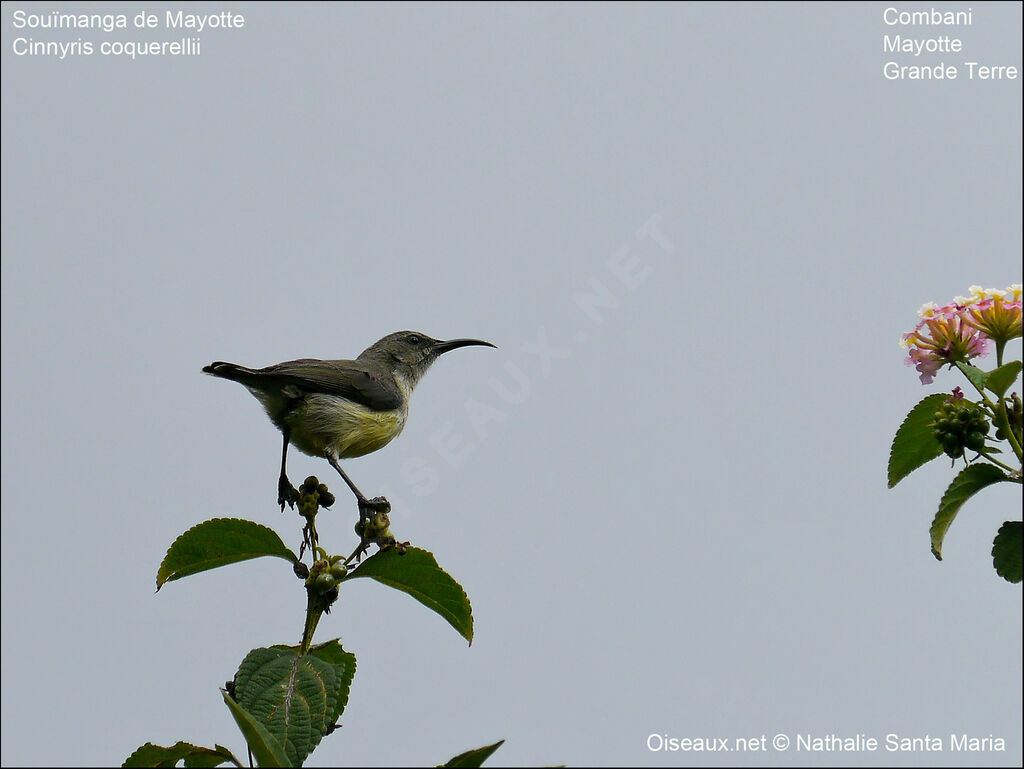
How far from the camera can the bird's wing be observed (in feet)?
19.3

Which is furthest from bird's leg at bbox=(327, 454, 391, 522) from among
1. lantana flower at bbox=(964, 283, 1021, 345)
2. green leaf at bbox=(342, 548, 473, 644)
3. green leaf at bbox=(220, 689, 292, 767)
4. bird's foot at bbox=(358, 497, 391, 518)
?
lantana flower at bbox=(964, 283, 1021, 345)

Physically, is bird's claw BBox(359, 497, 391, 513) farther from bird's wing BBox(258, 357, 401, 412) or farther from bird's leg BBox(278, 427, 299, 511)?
bird's wing BBox(258, 357, 401, 412)

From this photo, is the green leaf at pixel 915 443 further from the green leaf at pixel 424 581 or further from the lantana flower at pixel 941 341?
the green leaf at pixel 424 581

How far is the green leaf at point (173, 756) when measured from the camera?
3035mm

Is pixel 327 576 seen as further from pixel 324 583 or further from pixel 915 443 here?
pixel 915 443

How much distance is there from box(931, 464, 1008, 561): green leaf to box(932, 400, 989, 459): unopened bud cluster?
83 millimetres

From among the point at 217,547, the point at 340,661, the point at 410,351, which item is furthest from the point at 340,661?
the point at 410,351

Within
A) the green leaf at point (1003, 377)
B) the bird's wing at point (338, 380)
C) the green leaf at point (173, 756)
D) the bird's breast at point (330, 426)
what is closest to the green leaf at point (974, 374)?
the green leaf at point (1003, 377)

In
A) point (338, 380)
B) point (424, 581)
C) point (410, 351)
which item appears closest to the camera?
point (424, 581)

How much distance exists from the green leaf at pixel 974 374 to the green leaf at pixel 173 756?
2613 millimetres

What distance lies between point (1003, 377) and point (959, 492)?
15.4 inches

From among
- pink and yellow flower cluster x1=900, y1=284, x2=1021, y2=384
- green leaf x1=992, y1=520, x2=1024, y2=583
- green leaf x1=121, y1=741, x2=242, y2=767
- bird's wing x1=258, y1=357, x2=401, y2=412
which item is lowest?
green leaf x1=121, y1=741, x2=242, y2=767

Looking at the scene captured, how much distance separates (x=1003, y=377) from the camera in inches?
127

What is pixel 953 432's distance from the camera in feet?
10.9
